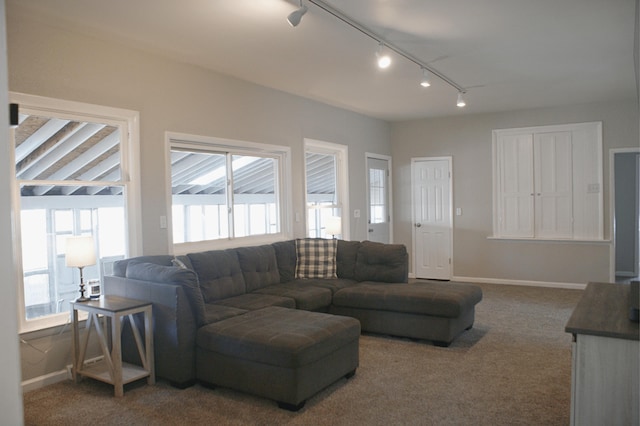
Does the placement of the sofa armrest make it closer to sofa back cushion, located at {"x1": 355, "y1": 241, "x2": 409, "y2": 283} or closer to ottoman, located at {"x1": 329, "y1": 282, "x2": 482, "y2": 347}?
ottoman, located at {"x1": 329, "y1": 282, "x2": 482, "y2": 347}

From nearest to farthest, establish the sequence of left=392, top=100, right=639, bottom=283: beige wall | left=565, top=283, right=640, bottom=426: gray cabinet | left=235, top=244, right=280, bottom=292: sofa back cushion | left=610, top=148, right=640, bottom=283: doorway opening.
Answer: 1. left=565, top=283, right=640, bottom=426: gray cabinet
2. left=235, top=244, right=280, bottom=292: sofa back cushion
3. left=392, top=100, right=639, bottom=283: beige wall
4. left=610, top=148, right=640, bottom=283: doorway opening

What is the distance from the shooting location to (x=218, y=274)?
14.4ft

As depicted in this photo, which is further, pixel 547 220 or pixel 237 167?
pixel 547 220

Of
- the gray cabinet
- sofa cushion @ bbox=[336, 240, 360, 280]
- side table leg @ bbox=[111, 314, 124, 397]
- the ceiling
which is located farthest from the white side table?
the gray cabinet

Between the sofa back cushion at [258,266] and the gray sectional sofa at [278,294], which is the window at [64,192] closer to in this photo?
the gray sectional sofa at [278,294]

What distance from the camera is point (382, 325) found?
4.55 m

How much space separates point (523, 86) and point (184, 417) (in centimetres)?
513

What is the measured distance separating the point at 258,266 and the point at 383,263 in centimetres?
136

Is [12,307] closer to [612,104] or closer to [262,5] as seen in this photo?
[262,5]

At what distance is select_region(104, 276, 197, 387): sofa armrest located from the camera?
335cm

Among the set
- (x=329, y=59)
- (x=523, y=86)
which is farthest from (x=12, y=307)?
(x=523, y=86)

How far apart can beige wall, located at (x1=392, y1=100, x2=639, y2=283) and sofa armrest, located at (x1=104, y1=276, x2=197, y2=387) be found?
5.41m

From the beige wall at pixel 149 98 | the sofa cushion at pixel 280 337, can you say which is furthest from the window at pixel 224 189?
the sofa cushion at pixel 280 337

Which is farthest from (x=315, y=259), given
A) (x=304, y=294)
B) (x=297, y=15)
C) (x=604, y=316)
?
(x=604, y=316)
